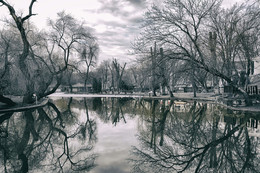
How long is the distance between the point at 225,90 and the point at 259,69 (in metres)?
6.07

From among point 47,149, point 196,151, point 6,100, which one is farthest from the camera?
point 6,100

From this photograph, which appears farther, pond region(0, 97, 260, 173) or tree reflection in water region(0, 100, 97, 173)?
tree reflection in water region(0, 100, 97, 173)

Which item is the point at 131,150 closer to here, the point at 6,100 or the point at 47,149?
the point at 47,149

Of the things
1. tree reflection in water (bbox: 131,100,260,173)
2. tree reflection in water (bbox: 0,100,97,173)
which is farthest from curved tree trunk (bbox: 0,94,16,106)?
→ tree reflection in water (bbox: 131,100,260,173)

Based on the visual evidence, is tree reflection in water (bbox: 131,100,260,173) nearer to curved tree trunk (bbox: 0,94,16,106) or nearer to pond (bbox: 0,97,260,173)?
pond (bbox: 0,97,260,173)

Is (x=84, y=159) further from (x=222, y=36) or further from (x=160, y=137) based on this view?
(x=222, y=36)

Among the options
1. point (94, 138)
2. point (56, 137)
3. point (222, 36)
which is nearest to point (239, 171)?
point (94, 138)

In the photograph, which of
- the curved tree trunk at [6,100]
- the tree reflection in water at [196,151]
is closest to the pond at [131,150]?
the tree reflection in water at [196,151]

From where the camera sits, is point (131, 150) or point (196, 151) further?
point (131, 150)

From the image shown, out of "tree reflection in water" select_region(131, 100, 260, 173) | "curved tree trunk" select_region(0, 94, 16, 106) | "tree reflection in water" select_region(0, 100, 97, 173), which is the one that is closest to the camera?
"tree reflection in water" select_region(131, 100, 260, 173)

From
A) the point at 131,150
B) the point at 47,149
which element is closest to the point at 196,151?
the point at 131,150

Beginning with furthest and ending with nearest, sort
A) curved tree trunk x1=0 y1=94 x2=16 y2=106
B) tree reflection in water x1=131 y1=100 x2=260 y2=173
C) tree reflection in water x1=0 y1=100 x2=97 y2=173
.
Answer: curved tree trunk x1=0 y1=94 x2=16 y2=106
tree reflection in water x1=0 y1=100 x2=97 y2=173
tree reflection in water x1=131 y1=100 x2=260 y2=173

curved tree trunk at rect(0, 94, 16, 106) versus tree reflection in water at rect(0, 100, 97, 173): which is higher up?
curved tree trunk at rect(0, 94, 16, 106)

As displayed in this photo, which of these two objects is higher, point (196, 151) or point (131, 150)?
point (196, 151)
